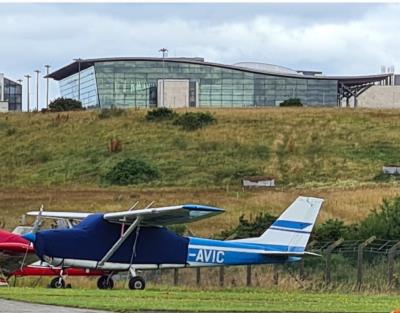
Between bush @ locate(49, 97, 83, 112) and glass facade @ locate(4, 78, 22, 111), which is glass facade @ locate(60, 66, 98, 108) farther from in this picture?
bush @ locate(49, 97, 83, 112)

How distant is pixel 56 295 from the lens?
1800 centimetres

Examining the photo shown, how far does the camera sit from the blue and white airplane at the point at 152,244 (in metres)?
24.3

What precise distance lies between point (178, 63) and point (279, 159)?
5591 cm

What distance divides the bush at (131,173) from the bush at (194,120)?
524 inches

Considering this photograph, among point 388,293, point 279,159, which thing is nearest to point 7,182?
point 279,159

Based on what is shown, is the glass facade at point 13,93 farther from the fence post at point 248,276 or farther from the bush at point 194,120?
the fence post at point 248,276

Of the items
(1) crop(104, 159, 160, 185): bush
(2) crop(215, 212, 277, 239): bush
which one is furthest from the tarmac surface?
(1) crop(104, 159, 160, 185): bush

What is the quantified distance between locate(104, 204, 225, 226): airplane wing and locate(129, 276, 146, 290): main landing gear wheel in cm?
145

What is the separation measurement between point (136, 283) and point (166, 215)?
178cm

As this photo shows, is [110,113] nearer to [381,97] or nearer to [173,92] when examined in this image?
[173,92]

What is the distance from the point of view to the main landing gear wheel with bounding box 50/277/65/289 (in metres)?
23.2

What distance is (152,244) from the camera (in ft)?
83.2

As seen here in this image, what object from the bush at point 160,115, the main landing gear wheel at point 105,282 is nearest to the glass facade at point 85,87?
the bush at point 160,115

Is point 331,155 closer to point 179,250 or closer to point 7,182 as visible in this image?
point 7,182
